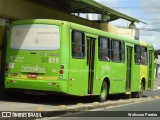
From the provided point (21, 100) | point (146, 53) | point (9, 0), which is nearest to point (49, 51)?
point (21, 100)

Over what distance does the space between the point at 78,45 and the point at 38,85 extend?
2.08m

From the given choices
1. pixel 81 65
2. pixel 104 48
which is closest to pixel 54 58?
pixel 81 65

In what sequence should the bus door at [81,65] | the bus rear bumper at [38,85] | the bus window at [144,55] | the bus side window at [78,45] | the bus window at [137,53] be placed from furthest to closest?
1. the bus window at [144,55]
2. the bus window at [137,53]
3. the bus side window at [78,45]
4. the bus door at [81,65]
5. the bus rear bumper at [38,85]

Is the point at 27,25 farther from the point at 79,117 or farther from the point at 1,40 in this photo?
the point at 79,117

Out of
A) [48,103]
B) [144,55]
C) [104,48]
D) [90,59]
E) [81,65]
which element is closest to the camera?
[81,65]

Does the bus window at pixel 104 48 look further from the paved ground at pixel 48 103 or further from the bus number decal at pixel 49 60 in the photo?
the bus number decal at pixel 49 60

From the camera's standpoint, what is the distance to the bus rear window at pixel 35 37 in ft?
53.4

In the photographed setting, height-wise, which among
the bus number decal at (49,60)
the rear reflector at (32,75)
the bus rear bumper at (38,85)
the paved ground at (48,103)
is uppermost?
the bus number decal at (49,60)

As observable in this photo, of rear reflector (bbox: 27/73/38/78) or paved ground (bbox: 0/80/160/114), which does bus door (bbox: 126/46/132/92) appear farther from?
rear reflector (bbox: 27/73/38/78)

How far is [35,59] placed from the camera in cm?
1645

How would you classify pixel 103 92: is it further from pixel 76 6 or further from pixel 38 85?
pixel 76 6

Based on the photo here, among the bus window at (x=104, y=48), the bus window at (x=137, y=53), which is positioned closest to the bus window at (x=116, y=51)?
the bus window at (x=104, y=48)

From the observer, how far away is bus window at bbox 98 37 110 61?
18737mm

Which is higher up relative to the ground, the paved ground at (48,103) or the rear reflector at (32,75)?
the rear reflector at (32,75)
